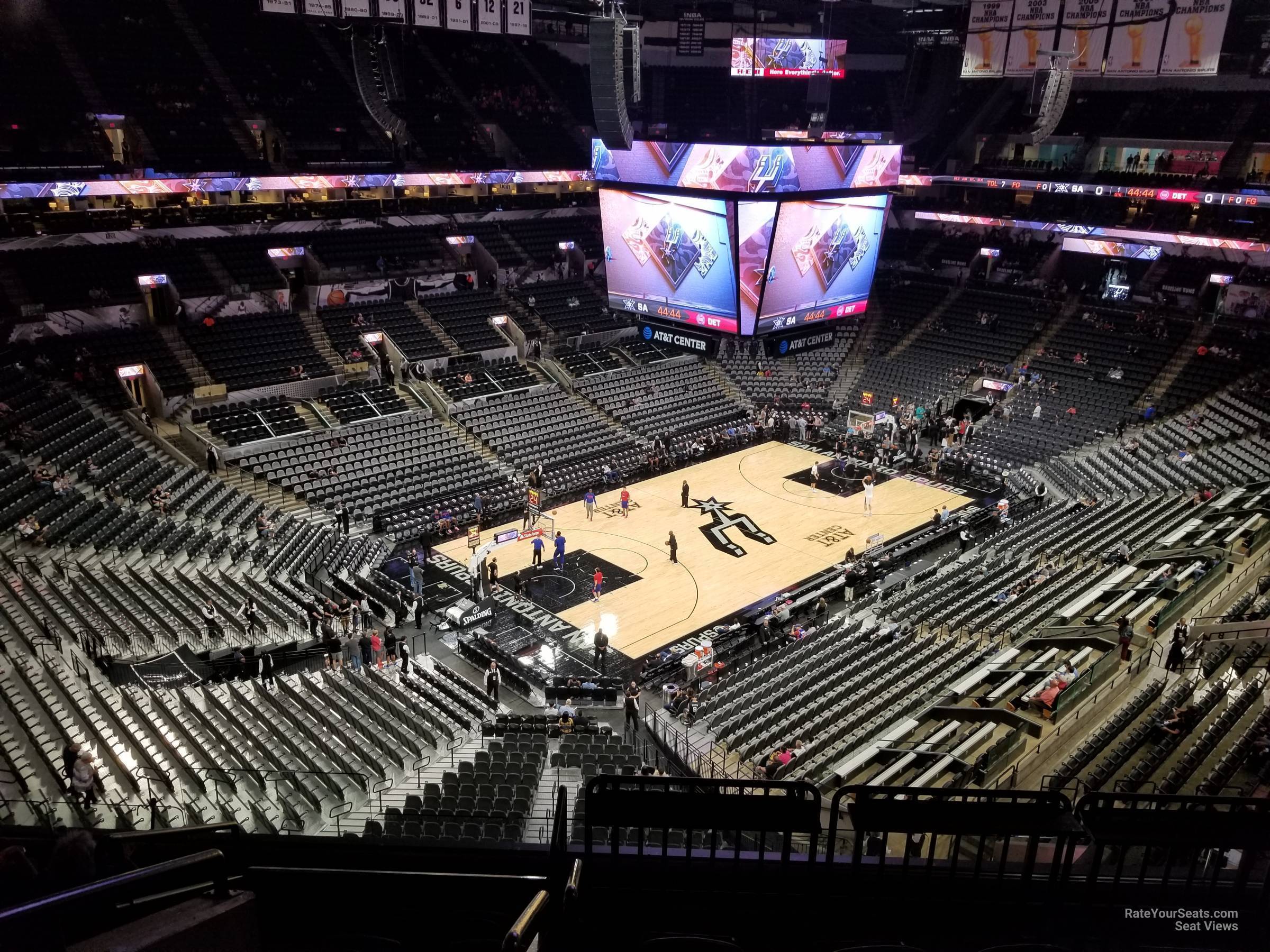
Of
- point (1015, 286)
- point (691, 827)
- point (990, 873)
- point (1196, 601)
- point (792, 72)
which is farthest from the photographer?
point (1015, 286)

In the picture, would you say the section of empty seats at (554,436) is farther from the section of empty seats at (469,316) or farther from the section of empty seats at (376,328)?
the section of empty seats at (376,328)

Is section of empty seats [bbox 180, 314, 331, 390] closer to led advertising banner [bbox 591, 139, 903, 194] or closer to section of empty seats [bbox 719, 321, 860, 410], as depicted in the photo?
led advertising banner [bbox 591, 139, 903, 194]

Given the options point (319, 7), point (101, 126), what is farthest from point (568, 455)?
point (101, 126)

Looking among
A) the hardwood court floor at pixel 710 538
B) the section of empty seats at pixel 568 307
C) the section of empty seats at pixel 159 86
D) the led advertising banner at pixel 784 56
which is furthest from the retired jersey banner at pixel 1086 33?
the section of empty seats at pixel 159 86

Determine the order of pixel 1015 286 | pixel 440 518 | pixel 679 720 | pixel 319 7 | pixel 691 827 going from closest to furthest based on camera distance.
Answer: pixel 691 827
pixel 679 720
pixel 319 7
pixel 440 518
pixel 1015 286

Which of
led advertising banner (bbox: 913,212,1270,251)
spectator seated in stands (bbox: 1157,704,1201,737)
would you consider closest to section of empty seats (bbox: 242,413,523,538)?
spectator seated in stands (bbox: 1157,704,1201,737)

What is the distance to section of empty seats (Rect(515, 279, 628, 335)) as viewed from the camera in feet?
120

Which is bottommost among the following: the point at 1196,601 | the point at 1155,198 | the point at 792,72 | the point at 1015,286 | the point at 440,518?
the point at 440,518

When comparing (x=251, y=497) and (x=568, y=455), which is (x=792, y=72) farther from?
(x=251, y=497)

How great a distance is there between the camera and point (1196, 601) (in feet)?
58.5

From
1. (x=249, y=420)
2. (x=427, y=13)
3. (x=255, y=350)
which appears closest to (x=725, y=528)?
(x=249, y=420)

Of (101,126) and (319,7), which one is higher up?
(319,7)

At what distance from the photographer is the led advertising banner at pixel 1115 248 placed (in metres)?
35.4

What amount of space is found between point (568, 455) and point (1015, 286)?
2247cm
